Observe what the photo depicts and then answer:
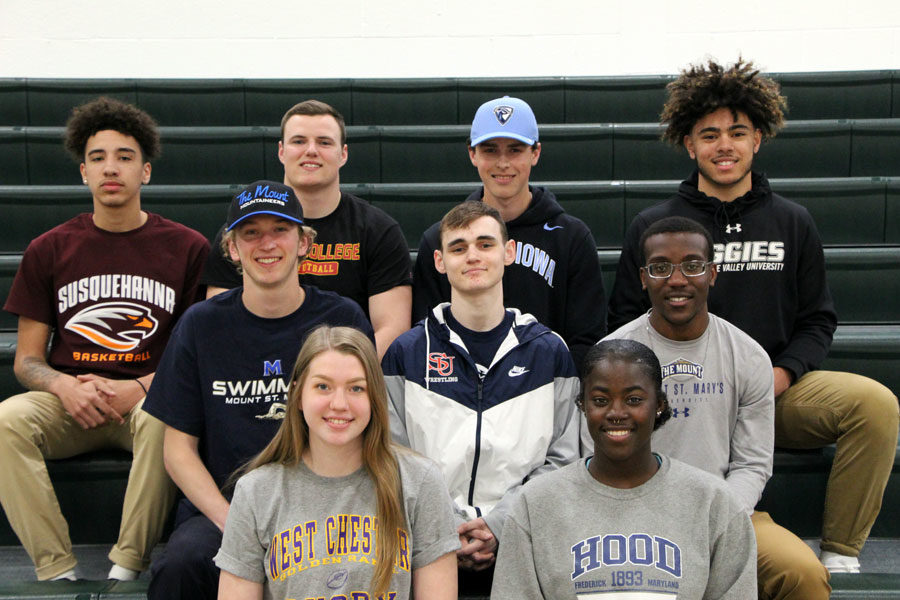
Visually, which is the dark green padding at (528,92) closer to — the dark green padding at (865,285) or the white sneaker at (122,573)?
the dark green padding at (865,285)

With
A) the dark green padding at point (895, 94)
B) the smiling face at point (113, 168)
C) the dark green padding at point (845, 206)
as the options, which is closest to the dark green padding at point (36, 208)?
the smiling face at point (113, 168)

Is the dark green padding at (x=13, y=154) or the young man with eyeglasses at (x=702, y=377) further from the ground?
the dark green padding at (x=13, y=154)

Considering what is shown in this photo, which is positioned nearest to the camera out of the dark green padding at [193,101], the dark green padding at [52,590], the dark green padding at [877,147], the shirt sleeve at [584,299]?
the dark green padding at [52,590]

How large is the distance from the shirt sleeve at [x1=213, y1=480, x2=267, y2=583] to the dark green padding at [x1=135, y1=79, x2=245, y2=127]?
263 centimetres

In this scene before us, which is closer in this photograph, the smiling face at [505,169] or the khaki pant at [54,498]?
the khaki pant at [54,498]

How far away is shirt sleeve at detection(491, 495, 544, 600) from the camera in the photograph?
1585 millimetres

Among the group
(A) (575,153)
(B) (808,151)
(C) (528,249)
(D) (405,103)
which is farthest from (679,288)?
(D) (405,103)

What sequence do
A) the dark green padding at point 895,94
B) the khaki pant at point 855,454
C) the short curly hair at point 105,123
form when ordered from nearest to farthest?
1. the khaki pant at point 855,454
2. the short curly hair at point 105,123
3. the dark green padding at point 895,94

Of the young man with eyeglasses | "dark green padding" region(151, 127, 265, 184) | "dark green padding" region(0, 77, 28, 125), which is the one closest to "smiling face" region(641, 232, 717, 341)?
the young man with eyeglasses

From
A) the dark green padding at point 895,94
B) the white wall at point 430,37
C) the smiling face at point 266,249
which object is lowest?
the smiling face at point 266,249

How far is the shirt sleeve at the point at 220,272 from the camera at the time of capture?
235 cm

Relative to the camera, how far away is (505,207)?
2.46 metres

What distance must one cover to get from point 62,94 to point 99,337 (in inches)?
76.1

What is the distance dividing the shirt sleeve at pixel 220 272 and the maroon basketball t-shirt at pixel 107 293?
95 millimetres
